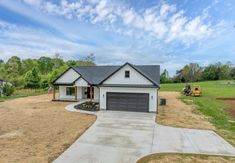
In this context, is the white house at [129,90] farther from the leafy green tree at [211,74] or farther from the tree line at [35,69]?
the leafy green tree at [211,74]

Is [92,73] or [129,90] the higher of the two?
[92,73]

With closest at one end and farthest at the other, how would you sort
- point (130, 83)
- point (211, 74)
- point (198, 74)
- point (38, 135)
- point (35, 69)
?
1. point (38, 135)
2. point (130, 83)
3. point (35, 69)
4. point (211, 74)
5. point (198, 74)

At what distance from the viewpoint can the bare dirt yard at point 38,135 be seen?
8281 mm

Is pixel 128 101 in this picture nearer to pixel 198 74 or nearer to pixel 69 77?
pixel 69 77

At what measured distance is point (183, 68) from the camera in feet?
275

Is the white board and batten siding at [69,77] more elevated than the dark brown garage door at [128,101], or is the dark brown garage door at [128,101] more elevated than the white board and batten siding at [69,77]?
the white board and batten siding at [69,77]

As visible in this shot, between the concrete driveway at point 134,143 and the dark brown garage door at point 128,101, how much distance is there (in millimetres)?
4642

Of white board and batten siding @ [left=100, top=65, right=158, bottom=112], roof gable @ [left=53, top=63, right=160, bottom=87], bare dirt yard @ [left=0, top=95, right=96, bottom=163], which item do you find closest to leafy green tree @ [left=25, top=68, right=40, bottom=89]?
roof gable @ [left=53, top=63, right=160, bottom=87]

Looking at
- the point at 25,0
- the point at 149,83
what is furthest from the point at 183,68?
the point at 25,0

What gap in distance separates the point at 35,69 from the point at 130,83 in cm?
3385

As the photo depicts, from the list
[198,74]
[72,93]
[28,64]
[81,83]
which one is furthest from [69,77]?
[198,74]

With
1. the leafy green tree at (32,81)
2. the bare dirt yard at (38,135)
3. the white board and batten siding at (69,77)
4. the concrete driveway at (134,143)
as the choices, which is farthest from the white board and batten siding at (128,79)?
the leafy green tree at (32,81)

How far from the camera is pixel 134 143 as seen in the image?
9844 mm

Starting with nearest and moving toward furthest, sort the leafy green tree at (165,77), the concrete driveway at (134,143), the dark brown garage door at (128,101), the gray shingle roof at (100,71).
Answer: the concrete driveway at (134,143) → the dark brown garage door at (128,101) → the gray shingle roof at (100,71) → the leafy green tree at (165,77)
